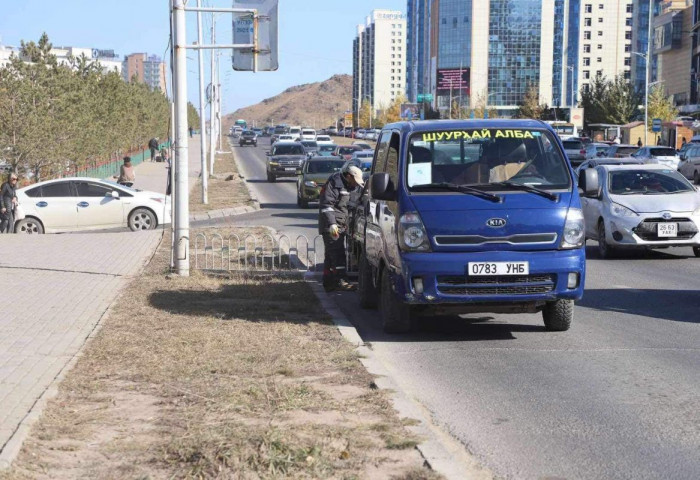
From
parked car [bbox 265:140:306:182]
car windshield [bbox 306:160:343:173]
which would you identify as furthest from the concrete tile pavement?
parked car [bbox 265:140:306:182]

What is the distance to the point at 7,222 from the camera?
24344 mm

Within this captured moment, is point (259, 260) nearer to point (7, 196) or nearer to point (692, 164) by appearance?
point (7, 196)

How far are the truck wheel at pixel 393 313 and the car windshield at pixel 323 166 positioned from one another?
25683 mm

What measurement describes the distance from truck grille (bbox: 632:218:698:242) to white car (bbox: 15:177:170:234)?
12.7m

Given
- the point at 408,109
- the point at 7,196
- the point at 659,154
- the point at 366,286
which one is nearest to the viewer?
the point at 366,286

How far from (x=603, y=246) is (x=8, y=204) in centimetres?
1326

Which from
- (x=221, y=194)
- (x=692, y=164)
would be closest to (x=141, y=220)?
(x=221, y=194)

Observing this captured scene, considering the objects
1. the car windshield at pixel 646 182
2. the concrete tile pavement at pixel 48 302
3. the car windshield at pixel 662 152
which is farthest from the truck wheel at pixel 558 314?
the car windshield at pixel 662 152

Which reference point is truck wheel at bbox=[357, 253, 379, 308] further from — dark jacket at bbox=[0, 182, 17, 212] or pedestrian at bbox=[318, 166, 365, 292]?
dark jacket at bbox=[0, 182, 17, 212]

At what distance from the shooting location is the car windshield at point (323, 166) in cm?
3622

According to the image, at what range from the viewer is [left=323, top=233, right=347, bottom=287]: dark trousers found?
44.5 feet

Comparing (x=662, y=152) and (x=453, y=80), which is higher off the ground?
(x=453, y=80)

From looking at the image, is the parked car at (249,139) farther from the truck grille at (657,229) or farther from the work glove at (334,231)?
the work glove at (334,231)

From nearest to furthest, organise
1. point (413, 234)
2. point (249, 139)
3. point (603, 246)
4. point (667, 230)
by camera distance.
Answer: point (413, 234), point (667, 230), point (603, 246), point (249, 139)
